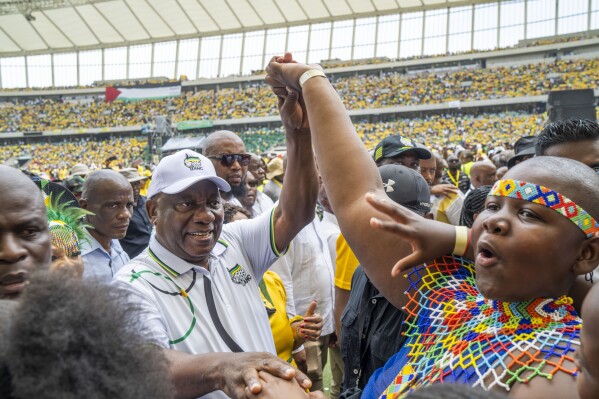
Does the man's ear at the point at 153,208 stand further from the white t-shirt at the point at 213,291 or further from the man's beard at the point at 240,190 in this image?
the man's beard at the point at 240,190

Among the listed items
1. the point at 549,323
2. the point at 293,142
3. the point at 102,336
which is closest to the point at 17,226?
the point at 102,336

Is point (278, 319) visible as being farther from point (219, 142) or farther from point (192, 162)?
point (219, 142)

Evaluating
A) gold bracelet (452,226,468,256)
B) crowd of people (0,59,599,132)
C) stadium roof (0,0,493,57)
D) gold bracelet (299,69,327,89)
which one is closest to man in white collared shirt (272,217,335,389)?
gold bracelet (299,69,327,89)

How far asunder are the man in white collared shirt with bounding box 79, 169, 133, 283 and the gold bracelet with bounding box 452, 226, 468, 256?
296 centimetres

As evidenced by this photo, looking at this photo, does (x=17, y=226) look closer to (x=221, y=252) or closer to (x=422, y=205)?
(x=221, y=252)

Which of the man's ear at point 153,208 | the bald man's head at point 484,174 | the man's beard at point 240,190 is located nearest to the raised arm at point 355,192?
the man's ear at point 153,208

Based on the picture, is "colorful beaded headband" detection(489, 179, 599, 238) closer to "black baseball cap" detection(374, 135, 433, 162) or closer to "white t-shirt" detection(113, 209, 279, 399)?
"white t-shirt" detection(113, 209, 279, 399)

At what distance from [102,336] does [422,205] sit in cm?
187

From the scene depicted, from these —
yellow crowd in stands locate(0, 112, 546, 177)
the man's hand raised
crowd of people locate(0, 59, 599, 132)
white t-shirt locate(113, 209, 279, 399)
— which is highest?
crowd of people locate(0, 59, 599, 132)

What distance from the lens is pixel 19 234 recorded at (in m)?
1.55

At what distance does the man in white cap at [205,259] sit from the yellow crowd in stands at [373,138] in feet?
94.5

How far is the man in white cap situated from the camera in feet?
6.60

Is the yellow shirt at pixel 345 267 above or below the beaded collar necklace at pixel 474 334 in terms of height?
below

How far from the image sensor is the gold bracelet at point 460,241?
144cm
